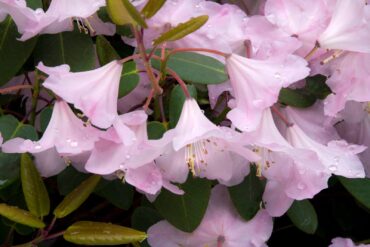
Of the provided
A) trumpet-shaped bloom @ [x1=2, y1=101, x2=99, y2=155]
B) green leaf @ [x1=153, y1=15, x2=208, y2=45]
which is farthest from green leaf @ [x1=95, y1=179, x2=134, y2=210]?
green leaf @ [x1=153, y1=15, x2=208, y2=45]

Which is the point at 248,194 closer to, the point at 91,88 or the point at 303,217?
the point at 303,217

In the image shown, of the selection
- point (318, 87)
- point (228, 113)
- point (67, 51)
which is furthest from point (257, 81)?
point (67, 51)

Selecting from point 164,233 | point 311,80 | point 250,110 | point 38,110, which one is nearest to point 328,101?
point 311,80

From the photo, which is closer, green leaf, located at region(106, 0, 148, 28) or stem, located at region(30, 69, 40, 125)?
green leaf, located at region(106, 0, 148, 28)

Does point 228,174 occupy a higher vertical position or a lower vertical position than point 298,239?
higher

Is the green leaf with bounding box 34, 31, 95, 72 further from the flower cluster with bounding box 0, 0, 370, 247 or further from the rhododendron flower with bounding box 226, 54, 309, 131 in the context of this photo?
the rhododendron flower with bounding box 226, 54, 309, 131

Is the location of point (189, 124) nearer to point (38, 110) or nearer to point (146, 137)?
point (146, 137)
